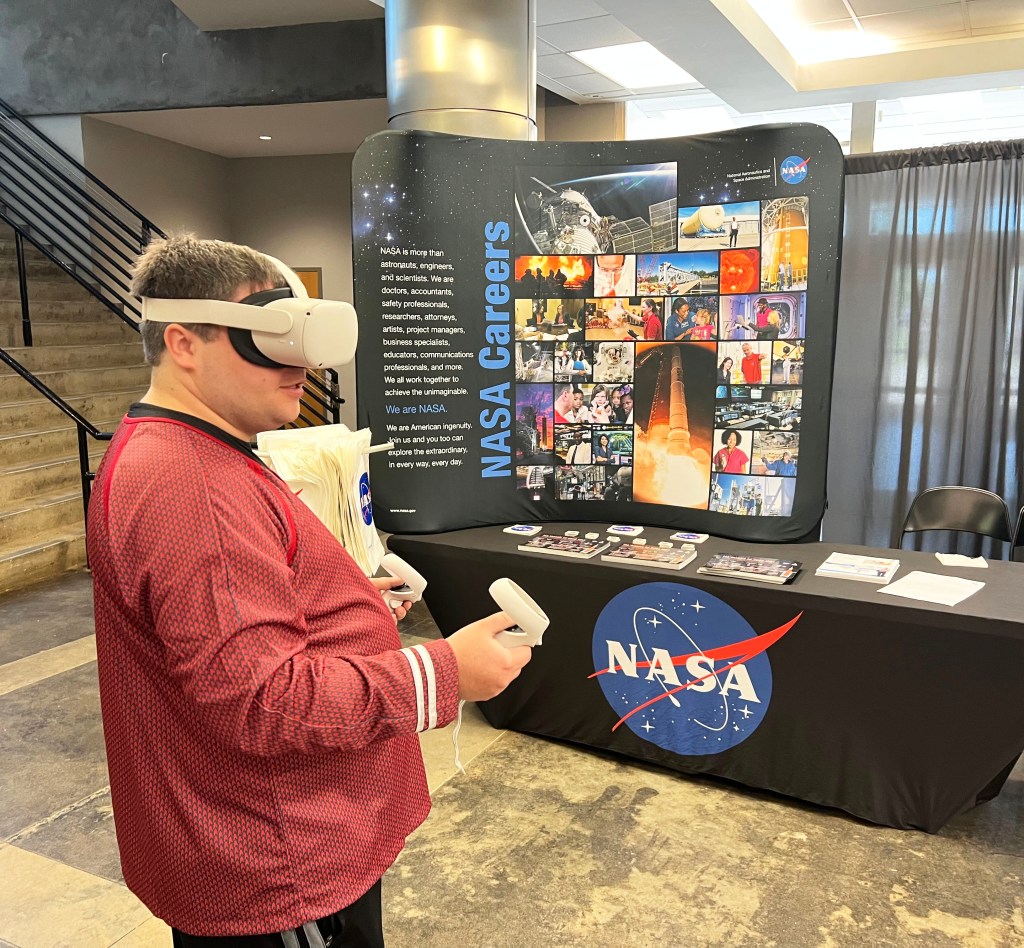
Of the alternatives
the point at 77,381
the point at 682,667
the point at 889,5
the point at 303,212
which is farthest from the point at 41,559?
the point at 889,5

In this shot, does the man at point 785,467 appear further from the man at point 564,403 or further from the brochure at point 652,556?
the man at point 564,403

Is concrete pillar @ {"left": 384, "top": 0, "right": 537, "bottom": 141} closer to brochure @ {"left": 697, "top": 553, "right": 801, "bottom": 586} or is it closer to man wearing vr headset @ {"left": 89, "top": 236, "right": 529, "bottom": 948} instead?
brochure @ {"left": 697, "top": 553, "right": 801, "bottom": 586}

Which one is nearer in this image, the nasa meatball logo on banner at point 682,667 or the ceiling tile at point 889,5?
the nasa meatball logo on banner at point 682,667

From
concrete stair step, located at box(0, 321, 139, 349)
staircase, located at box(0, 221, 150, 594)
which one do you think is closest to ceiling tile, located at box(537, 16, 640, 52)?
staircase, located at box(0, 221, 150, 594)

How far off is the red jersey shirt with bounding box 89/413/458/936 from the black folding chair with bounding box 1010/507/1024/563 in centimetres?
360

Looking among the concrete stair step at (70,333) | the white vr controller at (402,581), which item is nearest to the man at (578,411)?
the white vr controller at (402,581)

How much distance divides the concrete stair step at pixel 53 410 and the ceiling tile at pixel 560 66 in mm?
3541

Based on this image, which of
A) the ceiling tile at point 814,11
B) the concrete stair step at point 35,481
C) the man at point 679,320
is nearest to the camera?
the man at point 679,320

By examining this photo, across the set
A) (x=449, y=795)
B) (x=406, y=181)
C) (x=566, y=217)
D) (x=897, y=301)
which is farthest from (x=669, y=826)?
(x=897, y=301)

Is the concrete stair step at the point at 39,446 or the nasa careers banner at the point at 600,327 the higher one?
the nasa careers banner at the point at 600,327

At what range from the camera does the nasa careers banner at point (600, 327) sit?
303 centimetres

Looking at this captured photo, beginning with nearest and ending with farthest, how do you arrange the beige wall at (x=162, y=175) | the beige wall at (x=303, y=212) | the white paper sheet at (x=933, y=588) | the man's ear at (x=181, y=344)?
the man's ear at (x=181, y=344) < the white paper sheet at (x=933, y=588) < the beige wall at (x=162, y=175) < the beige wall at (x=303, y=212)

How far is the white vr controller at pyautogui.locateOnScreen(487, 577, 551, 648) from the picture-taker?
44.2 inches

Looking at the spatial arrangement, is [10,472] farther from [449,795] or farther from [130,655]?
[130,655]
